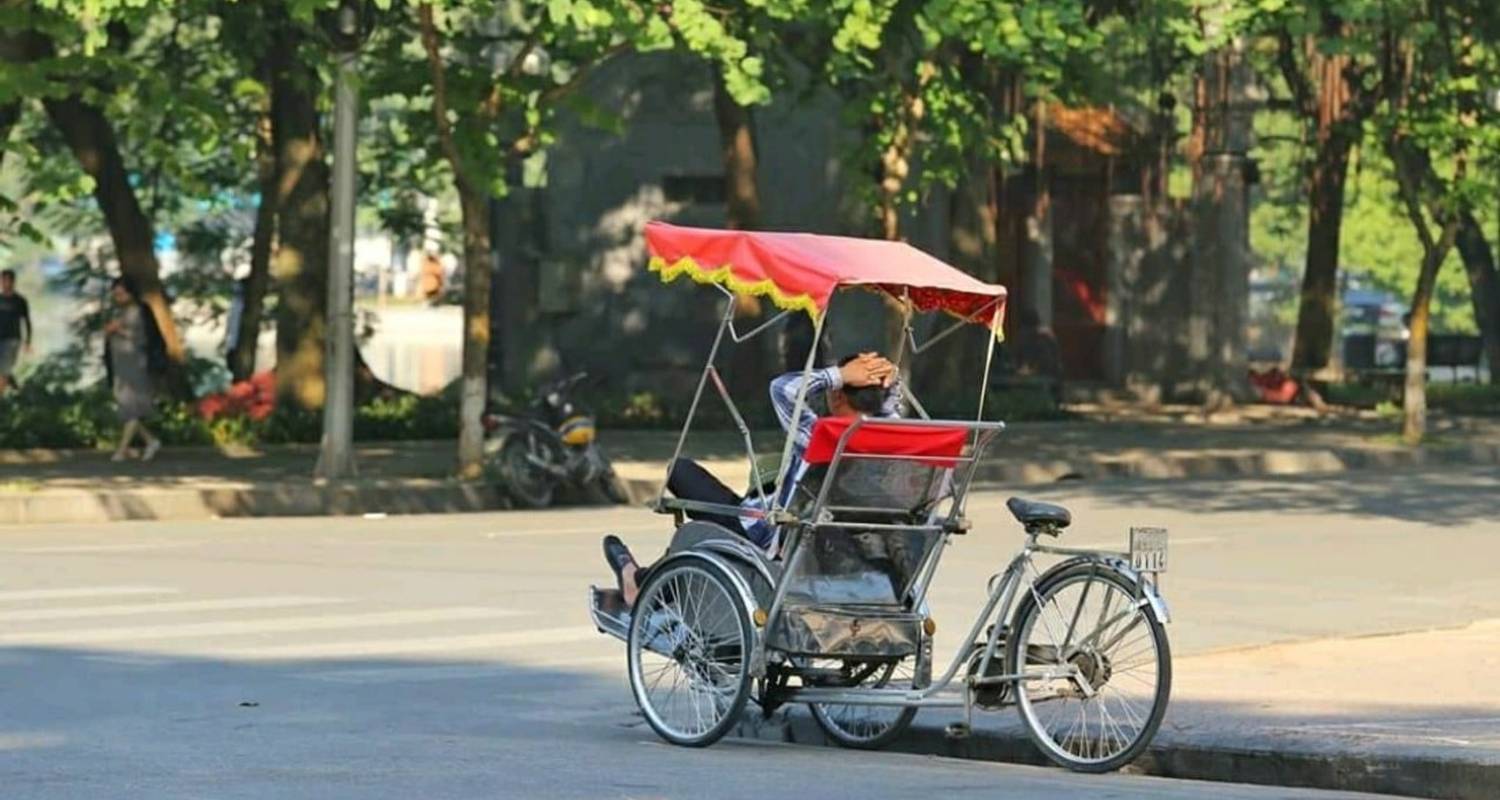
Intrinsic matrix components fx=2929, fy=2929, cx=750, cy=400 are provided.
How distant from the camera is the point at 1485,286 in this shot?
45438 mm

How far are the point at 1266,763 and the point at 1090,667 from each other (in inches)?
27.9

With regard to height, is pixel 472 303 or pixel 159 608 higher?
pixel 472 303

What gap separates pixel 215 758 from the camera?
10.4 m

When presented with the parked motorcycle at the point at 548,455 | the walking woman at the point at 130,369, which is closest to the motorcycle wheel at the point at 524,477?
the parked motorcycle at the point at 548,455

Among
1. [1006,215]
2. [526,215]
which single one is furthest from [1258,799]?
[1006,215]

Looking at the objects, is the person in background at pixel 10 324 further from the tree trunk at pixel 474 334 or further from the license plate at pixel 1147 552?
the license plate at pixel 1147 552

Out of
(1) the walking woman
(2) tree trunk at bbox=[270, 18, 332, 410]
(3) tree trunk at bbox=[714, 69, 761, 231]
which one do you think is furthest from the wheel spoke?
(3) tree trunk at bbox=[714, 69, 761, 231]

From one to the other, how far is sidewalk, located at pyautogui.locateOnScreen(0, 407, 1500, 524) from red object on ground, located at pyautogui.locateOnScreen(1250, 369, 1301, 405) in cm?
218

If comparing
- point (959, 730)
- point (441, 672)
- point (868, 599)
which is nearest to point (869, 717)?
point (868, 599)

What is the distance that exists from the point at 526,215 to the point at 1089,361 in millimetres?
9548

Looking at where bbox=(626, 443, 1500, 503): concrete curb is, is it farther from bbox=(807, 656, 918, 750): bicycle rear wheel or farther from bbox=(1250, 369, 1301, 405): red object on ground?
bbox=(807, 656, 918, 750): bicycle rear wheel

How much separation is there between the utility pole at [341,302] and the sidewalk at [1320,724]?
1285 centimetres

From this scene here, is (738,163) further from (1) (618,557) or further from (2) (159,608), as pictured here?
(1) (618,557)

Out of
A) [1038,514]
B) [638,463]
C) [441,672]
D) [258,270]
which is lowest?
[638,463]
